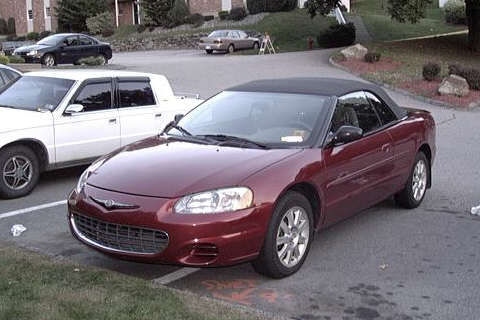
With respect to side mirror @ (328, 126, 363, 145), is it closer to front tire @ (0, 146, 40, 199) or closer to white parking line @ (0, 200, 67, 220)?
white parking line @ (0, 200, 67, 220)

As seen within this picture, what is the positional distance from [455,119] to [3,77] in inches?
397

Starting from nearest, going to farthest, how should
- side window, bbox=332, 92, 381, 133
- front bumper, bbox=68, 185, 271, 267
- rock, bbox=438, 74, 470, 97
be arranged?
front bumper, bbox=68, 185, 271, 267 < side window, bbox=332, 92, 381, 133 < rock, bbox=438, 74, 470, 97

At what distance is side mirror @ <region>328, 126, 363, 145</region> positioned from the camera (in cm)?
562

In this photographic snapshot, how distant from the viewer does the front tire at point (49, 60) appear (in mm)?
29781

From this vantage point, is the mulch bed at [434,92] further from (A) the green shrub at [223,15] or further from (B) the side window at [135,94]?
(A) the green shrub at [223,15]

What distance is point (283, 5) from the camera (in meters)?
49.5

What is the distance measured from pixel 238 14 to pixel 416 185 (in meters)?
44.9

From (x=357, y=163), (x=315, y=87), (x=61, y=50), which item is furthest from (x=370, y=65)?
(x=357, y=163)

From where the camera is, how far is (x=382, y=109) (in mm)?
6738

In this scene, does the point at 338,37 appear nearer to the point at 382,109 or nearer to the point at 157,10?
the point at 157,10

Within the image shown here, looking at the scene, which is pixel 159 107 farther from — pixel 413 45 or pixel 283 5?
pixel 283 5

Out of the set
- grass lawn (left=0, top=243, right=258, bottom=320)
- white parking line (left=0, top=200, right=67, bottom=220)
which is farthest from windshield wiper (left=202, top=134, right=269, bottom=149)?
white parking line (left=0, top=200, right=67, bottom=220)

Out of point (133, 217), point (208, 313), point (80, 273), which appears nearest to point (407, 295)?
point (208, 313)

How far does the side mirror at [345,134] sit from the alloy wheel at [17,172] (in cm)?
407
